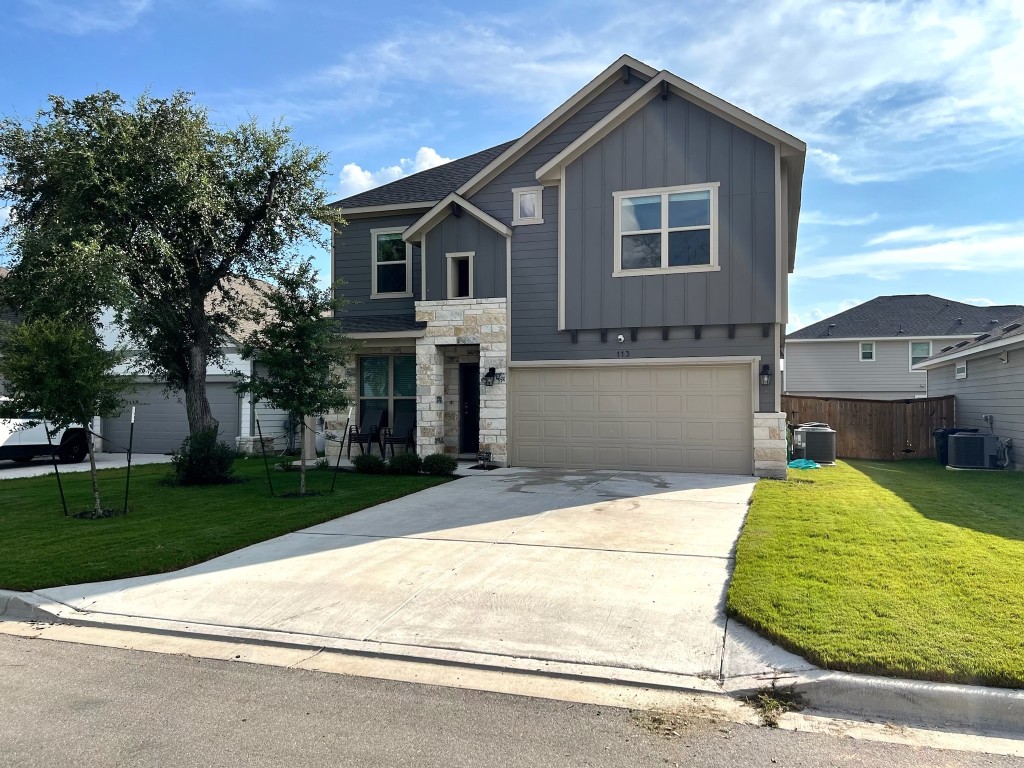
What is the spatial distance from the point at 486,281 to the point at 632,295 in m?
3.08

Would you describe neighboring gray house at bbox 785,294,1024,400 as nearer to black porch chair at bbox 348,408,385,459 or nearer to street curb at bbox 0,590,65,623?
black porch chair at bbox 348,408,385,459

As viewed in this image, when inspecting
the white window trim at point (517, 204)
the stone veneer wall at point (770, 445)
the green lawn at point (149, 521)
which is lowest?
the green lawn at point (149, 521)

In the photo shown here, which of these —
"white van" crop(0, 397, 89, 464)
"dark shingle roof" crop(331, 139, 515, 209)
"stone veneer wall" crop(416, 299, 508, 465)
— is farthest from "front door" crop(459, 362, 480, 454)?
"white van" crop(0, 397, 89, 464)

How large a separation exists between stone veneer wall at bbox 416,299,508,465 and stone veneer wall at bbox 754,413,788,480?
15.8 ft

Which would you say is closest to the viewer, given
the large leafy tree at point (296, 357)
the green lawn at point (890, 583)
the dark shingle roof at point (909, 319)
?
the green lawn at point (890, 583)

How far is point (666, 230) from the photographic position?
12758 millimetres

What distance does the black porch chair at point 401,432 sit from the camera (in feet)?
48.5

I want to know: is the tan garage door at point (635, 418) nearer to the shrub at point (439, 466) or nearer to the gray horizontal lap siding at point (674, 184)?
the gray horizontal lap siding at point (674, 184)

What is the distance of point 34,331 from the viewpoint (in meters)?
8.47

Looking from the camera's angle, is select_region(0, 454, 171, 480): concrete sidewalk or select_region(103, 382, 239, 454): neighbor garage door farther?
select_region(103, 382, 239, 454): neighbor garage door

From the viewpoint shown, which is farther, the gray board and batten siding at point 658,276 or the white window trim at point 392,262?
the white window trim at point 392,262

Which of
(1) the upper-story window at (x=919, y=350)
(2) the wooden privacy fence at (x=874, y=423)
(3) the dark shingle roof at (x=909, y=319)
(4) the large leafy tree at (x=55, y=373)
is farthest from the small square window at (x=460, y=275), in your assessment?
(1) the upper-story window at (x=919, y=350)

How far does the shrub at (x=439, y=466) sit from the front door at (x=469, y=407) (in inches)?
96.6

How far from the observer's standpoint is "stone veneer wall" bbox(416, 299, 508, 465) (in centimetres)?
1375
